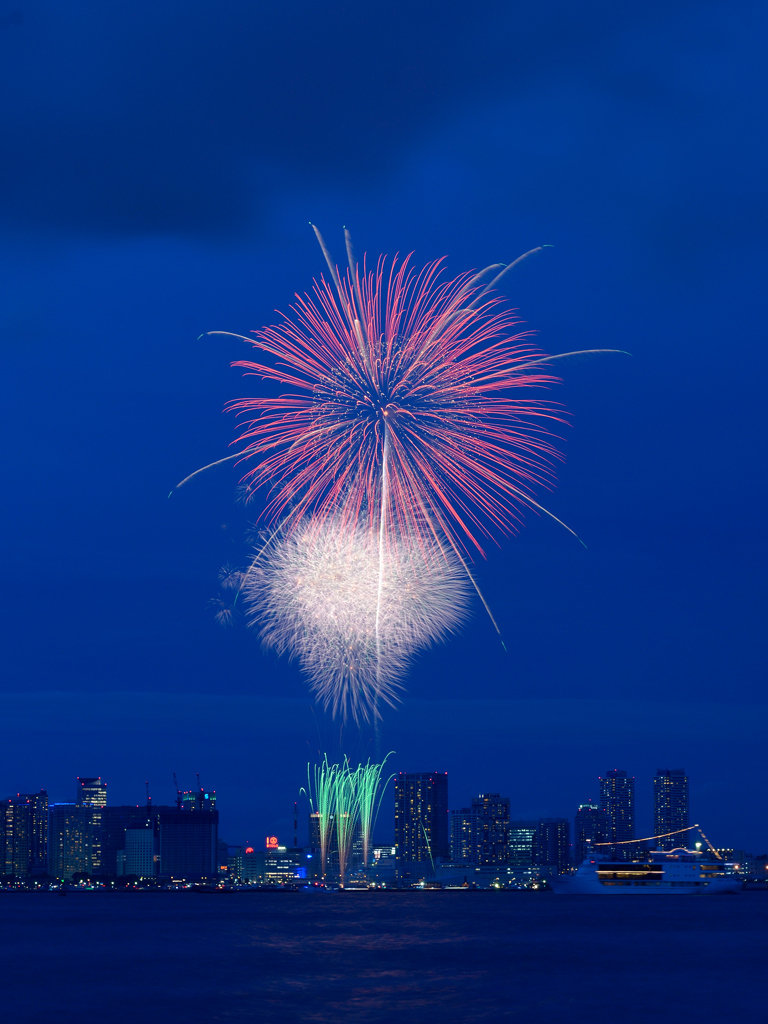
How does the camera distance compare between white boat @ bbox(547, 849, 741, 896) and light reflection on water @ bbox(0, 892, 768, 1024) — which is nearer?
light reflection on water @ bbox(0, 892, 768, 1024)

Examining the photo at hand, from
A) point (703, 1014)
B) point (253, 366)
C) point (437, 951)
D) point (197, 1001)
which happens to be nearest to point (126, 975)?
point (197, 1001)

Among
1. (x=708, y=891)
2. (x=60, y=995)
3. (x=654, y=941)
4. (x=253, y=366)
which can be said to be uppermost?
(x=253, y=366)

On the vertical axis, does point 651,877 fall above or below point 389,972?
below

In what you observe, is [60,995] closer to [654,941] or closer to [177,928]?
[654,941]

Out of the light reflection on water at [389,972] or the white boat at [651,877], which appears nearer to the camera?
the light reflection on water at [389,972]

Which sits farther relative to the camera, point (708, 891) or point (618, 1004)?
point (708, 891)

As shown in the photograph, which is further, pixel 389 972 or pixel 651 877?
pixel 651 877

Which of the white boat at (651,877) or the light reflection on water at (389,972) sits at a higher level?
the light reflection on water at (389,972)

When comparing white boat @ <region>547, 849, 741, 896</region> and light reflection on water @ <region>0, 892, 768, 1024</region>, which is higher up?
light reflection on water @ <region>0, 892, 768, 1024</region>
